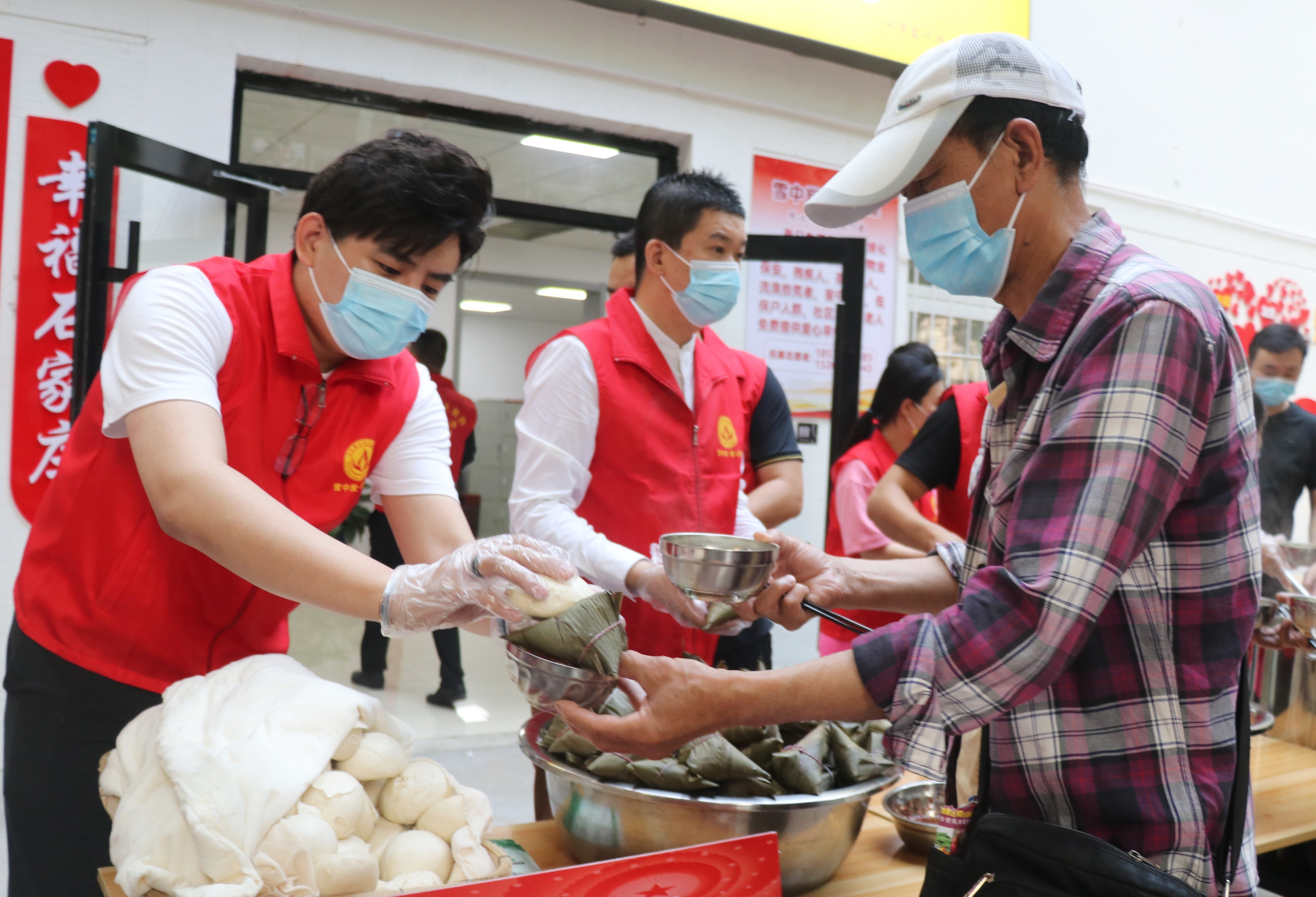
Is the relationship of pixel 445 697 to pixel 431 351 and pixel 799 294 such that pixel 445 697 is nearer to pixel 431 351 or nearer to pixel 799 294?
pixel 431 351

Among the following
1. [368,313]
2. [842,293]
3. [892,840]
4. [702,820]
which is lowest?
[892,840]

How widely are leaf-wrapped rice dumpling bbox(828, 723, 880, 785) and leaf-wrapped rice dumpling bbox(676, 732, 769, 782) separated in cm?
16

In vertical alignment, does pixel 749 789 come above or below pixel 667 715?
below

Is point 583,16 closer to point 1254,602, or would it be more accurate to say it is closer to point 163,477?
point 163,477

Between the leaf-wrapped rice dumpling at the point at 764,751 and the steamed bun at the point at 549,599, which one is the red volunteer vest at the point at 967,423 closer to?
the leaf-wrapped rice dumpling at the point at 764,751

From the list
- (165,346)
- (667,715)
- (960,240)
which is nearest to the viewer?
(667,715)

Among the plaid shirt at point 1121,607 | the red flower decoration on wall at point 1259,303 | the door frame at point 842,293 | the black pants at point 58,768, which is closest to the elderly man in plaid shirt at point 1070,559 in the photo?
the plaid shirt at point 1121,607

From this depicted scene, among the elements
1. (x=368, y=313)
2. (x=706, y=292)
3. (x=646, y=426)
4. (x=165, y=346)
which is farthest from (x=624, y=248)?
(x=165, y=346)

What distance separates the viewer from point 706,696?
111 centimetres

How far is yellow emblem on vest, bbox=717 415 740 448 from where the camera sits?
8.02 ft

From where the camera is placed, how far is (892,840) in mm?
1532

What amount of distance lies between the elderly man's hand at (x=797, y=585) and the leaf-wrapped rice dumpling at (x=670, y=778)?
0.32 m

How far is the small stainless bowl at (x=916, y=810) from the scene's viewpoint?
1438 millimetres

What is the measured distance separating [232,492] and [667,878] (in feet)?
2.47
